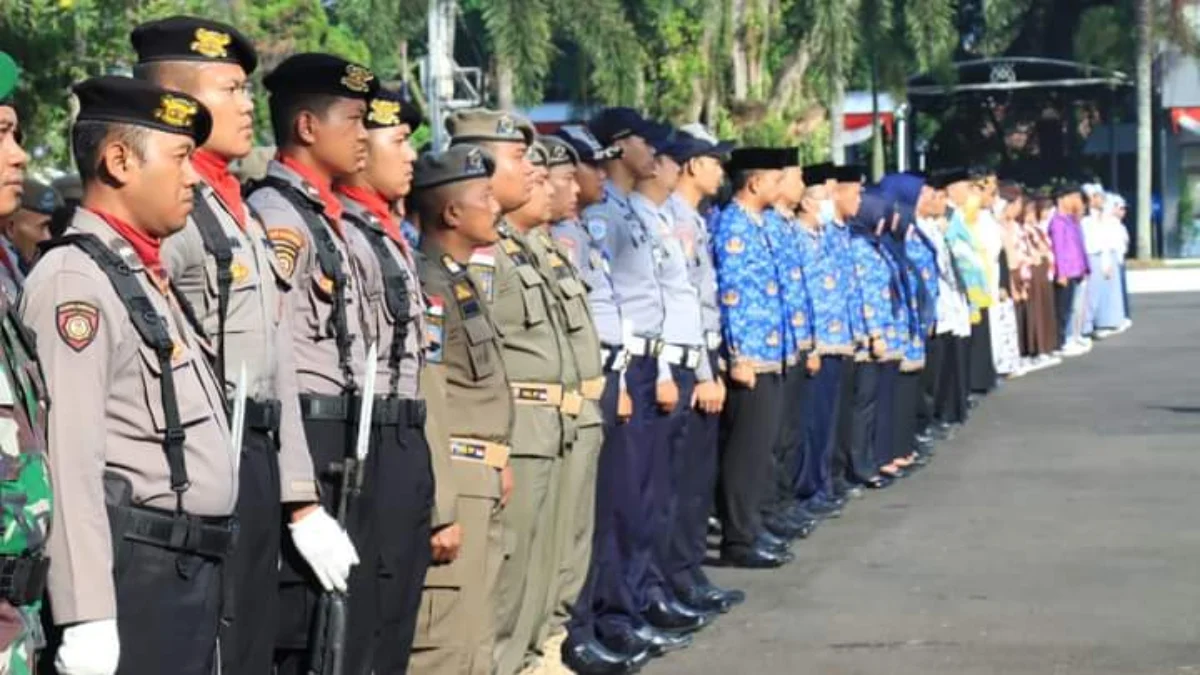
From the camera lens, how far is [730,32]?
3203cm

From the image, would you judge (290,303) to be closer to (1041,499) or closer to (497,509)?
(497,509)

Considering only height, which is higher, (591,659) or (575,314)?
(575,314)

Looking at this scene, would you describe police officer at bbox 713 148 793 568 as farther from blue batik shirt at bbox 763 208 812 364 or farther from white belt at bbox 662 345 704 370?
white belt at bbox 662 345 704 370

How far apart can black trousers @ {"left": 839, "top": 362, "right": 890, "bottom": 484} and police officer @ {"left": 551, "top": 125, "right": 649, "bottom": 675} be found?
224 inches

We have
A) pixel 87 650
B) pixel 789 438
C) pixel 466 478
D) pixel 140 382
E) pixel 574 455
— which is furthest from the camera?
pixel 789 438

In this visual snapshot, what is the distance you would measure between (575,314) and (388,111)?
182cm

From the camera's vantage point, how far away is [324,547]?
6.07 meters

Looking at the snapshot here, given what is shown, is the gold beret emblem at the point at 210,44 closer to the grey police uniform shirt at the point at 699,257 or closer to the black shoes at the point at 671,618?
the black shoes at the point at 671,618

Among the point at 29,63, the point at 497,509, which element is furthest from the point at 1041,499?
the point at 497,509

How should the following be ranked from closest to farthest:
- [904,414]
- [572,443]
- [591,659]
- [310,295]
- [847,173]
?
[310,295] → [572,443] → [591,659] → [847,173] → [904,414]

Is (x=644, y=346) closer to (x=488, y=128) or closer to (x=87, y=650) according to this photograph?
(x=488, y=128)

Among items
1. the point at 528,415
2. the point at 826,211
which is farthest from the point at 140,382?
the point at 826,211

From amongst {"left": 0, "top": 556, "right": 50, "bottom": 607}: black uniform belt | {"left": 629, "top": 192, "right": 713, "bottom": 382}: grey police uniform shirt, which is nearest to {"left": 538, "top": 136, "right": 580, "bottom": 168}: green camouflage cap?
{"left": 629, "top": 192, "right": 713, "bottom": 382}: grey police uniform shirt

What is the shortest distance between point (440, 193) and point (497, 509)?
0.94 metres
